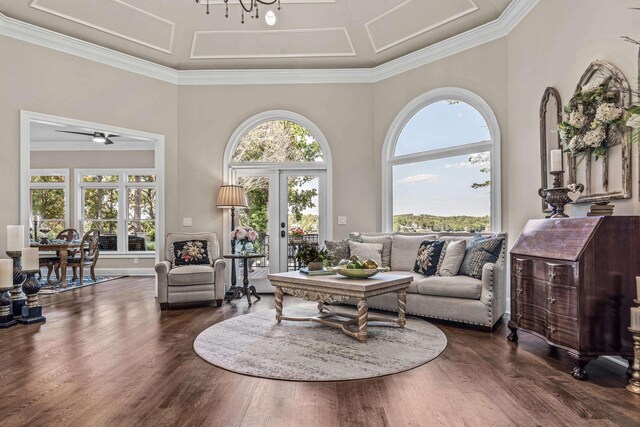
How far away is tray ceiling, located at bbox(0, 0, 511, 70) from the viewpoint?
5191mm

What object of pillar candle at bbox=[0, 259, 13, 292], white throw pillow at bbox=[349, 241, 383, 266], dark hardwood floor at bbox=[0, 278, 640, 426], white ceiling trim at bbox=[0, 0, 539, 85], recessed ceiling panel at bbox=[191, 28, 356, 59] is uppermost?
recessed ceiling panel at bbox=[191, 28, 356, 59]

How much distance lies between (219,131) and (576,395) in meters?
5.61

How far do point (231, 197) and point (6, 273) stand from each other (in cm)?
277

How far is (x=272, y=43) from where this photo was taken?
6.16 meters

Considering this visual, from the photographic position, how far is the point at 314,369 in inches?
122

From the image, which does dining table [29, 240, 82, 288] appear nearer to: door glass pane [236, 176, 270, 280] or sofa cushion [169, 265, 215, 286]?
sofa cushion [169, 265, 215, 286]

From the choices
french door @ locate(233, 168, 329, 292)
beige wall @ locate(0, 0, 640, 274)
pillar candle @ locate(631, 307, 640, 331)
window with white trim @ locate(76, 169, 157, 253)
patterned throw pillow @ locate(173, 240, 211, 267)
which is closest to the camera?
pillar candle @ locate(631, 307, 640, 331)

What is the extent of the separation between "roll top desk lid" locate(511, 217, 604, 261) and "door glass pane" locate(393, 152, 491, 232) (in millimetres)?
1755

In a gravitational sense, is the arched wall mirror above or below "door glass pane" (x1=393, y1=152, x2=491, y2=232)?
above

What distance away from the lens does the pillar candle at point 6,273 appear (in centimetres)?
443

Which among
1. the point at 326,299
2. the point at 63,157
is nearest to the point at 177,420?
the point at 326,299

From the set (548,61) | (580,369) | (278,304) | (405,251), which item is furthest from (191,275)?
(548,61)

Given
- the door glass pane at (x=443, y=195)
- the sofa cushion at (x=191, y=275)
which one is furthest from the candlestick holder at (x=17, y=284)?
the door glass pane at (x=443, y=195)

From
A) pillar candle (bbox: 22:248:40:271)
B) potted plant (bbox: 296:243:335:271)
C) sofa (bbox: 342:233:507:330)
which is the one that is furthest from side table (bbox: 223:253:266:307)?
pillar candle (bbox: 22:248:40:271)
